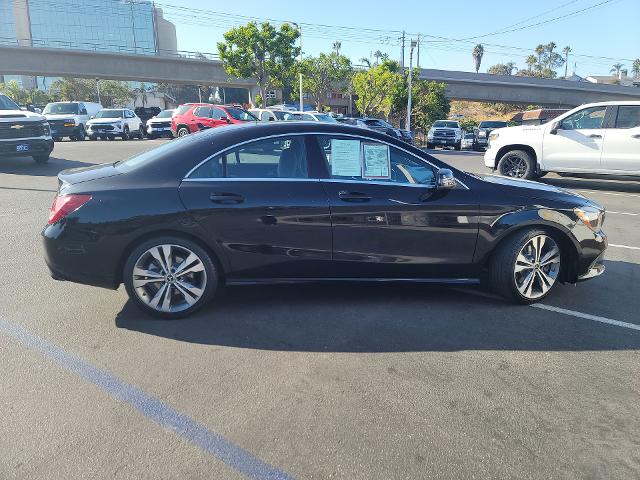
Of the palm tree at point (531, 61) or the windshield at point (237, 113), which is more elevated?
the palm tree at point (531, 61)

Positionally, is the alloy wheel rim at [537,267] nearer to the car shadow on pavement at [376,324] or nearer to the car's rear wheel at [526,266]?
the car's rear wheel at [526,266]

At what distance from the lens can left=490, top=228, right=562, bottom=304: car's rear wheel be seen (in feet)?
13.9

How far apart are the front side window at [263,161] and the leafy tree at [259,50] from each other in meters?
35.8

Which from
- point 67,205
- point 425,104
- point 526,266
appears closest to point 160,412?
point 67,205

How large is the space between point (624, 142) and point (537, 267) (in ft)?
25.9

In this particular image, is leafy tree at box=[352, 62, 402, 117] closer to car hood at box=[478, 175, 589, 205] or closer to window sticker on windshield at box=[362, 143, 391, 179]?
car hood at box=[478, 175, 589, 205]

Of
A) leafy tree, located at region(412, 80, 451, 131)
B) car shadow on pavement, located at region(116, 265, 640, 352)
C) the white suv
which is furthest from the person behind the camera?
leafy tree, located at region(412, 80, 451, 131)

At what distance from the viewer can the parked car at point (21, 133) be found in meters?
12.3

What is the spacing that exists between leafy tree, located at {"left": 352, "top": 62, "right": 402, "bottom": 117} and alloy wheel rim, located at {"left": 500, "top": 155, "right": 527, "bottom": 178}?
28172 mm

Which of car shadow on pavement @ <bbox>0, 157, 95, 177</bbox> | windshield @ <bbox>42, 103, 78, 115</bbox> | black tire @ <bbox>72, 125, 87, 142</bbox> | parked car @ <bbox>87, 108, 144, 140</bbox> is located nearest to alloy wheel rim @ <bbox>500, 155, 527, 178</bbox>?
car shadow on pavement @ <bbox>0, 157, 95, 177</bbox>

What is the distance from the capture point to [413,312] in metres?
4.21

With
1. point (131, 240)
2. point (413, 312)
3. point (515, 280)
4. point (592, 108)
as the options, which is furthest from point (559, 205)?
point (592, 108)

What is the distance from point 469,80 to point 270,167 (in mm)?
59454

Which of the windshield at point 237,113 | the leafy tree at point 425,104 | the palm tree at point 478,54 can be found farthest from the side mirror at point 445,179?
the palm tree at point 478,54
